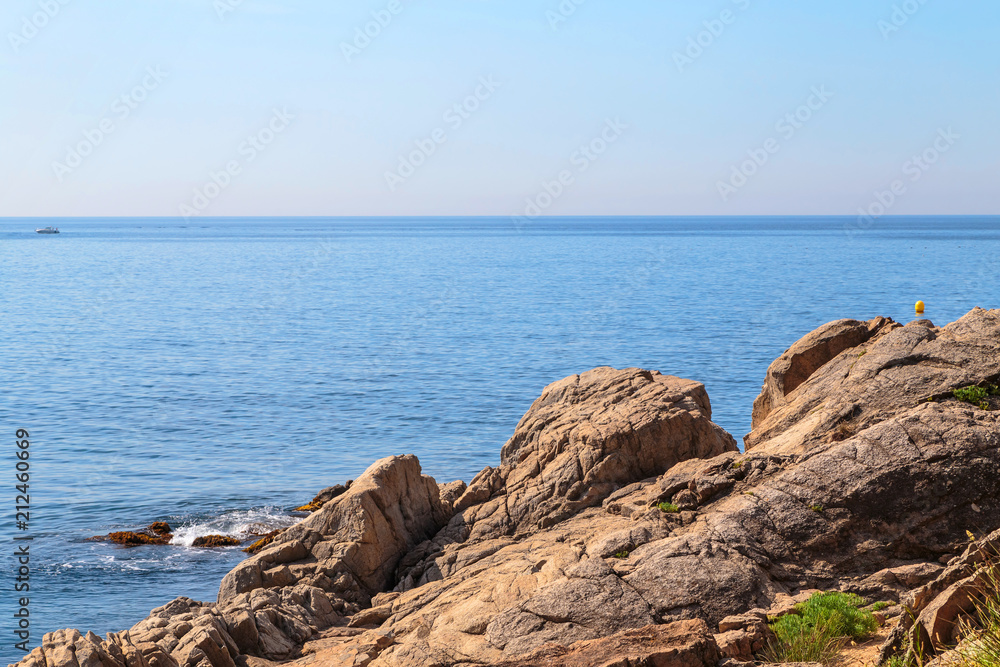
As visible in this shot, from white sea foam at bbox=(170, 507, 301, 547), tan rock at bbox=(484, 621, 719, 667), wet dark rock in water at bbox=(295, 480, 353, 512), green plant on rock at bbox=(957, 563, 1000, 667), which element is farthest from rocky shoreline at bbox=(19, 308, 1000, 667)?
A: white sea foam at bbox=(170, 507, 301, 547)

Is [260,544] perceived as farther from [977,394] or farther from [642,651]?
[977,394]

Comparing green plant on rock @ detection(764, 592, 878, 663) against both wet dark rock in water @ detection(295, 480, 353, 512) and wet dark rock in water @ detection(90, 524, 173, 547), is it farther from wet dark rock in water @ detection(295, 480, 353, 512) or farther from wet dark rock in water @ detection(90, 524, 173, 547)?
wet dark rock in water @ detection(90, 524, 173, 547)

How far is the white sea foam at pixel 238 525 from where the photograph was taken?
2633cm

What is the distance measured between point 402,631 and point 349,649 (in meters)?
1.06

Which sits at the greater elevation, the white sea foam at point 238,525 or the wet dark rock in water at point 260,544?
the white sea foam at point 238,525

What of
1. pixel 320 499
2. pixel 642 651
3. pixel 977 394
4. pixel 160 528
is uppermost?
pixel 977 394

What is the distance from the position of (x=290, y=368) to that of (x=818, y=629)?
45065 millimetres

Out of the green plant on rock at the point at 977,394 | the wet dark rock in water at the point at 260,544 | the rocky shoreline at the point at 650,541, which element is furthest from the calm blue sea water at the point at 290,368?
the green plant on rock at the point at 977,394

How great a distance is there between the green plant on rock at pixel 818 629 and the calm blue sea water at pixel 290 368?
51.4ft

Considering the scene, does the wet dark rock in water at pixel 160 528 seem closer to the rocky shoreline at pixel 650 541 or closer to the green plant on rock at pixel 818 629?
the rocky shoreline at pixel 650 541

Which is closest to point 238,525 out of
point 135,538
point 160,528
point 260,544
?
point 260,544

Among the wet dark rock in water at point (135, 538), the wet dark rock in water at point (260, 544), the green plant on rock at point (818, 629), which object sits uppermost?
the wet dark rock in water at point (135, 538)

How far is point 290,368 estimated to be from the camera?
53.3 meters

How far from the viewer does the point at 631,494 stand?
723 inches
